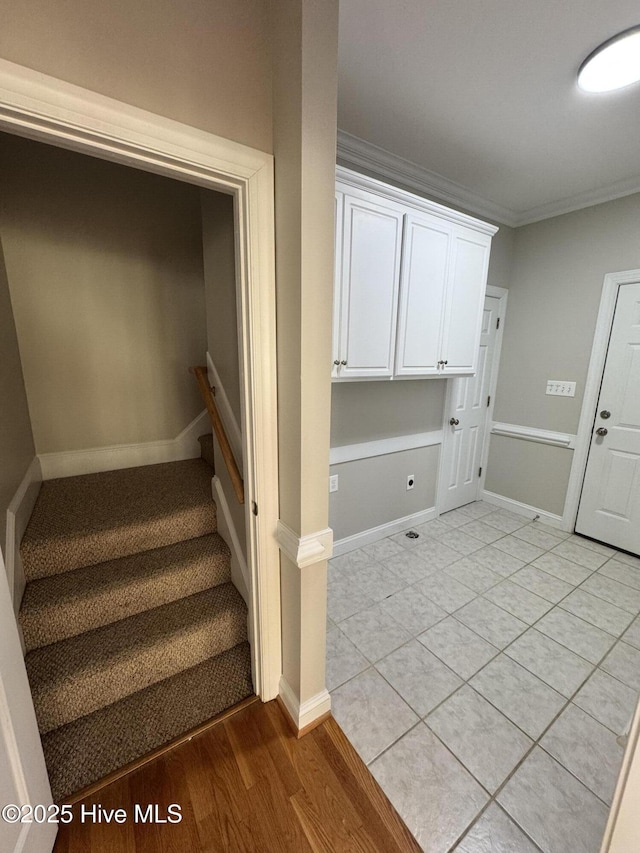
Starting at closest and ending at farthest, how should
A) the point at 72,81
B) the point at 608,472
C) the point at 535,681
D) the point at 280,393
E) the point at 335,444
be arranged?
the point at 72,81 → the point at 280,393 → the point at 535,681 → the point at 335,444 → the point at 608,472

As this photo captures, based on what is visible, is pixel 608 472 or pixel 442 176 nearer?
pixel 442 176

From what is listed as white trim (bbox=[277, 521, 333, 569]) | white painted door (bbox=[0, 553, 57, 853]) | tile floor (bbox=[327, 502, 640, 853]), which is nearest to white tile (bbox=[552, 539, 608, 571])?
tile floor (bbox=[327, 502, 640, 853])

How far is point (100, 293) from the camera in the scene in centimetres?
220

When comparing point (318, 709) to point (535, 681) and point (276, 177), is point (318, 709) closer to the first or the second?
point (535, 681)

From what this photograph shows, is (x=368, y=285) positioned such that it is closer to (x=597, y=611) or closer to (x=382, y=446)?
(x=382, y=446)

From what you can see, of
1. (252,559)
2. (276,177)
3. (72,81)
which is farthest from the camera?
(252,559)

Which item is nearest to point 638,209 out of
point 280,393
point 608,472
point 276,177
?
point 608,472

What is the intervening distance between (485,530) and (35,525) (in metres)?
3.16

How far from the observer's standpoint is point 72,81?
800 millimetres

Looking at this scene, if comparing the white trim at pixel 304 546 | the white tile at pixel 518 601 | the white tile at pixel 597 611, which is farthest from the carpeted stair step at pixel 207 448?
the white tile at pixel 597 611

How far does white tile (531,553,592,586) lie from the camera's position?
237 centimetres

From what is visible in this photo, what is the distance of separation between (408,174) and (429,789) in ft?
10.5

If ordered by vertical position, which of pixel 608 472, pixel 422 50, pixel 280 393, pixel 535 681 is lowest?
pixel 535 681

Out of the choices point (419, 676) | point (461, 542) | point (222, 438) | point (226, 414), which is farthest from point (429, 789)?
point (461, 542)
